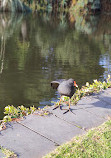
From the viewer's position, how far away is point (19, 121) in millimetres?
3768

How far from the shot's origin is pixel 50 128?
3.62 meters

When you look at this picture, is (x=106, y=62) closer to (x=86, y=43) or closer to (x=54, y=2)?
(x=86, y=43)

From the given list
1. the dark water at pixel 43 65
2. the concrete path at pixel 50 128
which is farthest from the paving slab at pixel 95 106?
the dark water at pixel 43 65

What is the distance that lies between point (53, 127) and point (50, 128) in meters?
0.07

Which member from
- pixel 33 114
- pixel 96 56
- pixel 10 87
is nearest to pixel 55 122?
pixel 33 114

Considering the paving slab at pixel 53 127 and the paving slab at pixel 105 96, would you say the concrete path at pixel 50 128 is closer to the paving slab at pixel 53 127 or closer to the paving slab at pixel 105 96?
the paving slab at pixel 53 127

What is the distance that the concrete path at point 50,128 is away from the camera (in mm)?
3100

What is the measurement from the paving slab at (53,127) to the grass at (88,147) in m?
0.16

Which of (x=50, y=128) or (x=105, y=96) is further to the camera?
(x=105, y=96)

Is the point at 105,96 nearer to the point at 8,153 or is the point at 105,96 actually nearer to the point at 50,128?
the point at 50,128

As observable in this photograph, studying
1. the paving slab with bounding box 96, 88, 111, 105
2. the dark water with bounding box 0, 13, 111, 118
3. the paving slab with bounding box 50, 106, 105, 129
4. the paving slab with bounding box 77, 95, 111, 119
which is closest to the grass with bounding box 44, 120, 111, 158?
the paving slab with bounding box 50, 106, 105, 129

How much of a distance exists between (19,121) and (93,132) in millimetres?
1204

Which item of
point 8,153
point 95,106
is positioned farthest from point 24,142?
A: point 95,106

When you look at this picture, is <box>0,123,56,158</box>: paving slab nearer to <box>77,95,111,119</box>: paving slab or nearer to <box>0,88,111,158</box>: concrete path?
<box>0,88,111,158</box>: concrete path
